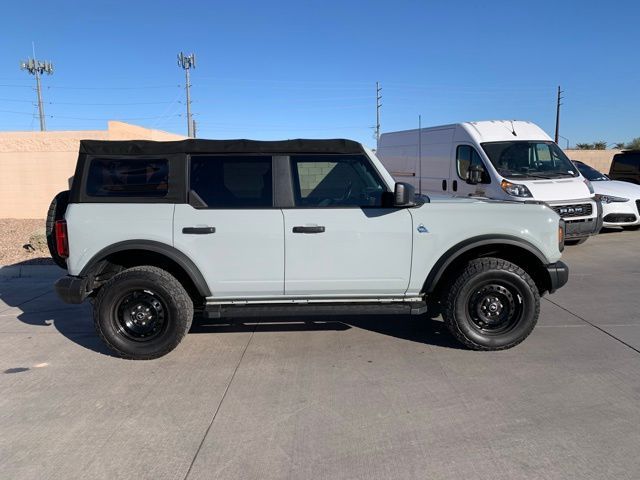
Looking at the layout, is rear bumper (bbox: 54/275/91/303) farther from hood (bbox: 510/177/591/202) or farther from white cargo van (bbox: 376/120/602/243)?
hood (bbox: 510/177/591/202)

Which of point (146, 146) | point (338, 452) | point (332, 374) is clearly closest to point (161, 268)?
point (146, 146)

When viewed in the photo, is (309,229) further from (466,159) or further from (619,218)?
(619,218)

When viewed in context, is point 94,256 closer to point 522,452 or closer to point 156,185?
point 156,185

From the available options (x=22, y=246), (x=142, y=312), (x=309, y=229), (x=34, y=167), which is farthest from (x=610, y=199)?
(x=34, y=167)

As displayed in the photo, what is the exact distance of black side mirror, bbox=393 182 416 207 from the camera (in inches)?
168

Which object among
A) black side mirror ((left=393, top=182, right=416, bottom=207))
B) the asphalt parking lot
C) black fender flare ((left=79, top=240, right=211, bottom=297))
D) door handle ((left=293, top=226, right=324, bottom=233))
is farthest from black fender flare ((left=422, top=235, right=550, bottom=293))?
black fender flare ((left=79, top=240, right=211, bottom=297))

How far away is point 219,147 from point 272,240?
984 mm

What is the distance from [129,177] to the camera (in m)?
4.51

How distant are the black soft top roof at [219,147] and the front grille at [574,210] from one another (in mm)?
5349

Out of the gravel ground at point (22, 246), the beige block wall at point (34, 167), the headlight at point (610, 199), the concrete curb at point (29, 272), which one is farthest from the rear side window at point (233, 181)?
the beige block wall at point (34, 167)

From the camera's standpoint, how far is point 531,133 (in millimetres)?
9680

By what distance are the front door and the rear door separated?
15cm

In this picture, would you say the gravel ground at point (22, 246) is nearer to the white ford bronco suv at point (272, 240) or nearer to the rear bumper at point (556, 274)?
the white ford bronco suv at point (272, 240)

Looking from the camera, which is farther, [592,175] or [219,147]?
[592,175]
